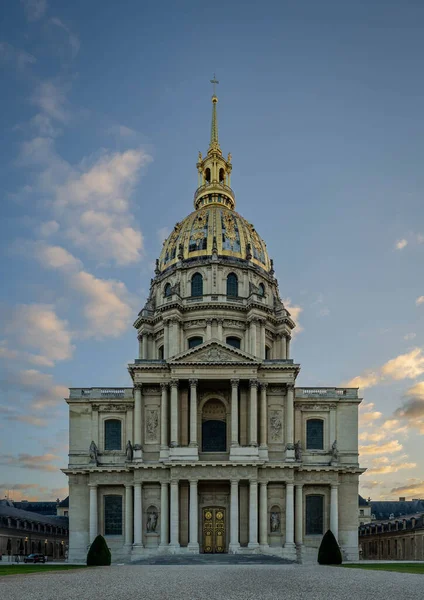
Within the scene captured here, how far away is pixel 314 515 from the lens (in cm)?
6197

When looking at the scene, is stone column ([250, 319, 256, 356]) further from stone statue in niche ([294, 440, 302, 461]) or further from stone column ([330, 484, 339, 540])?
stone column ([330, 484, 339, 540])

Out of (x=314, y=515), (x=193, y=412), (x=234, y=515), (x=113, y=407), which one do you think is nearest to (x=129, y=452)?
(x=113, y=407)

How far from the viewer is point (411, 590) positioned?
23.7m

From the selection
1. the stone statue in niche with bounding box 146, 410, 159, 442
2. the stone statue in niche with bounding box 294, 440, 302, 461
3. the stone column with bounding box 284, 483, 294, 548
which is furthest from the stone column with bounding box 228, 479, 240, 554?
the stone statue in niche with bounding box 146, 410, 159, 442

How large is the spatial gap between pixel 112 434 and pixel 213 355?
1241 cm

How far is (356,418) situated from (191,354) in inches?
665

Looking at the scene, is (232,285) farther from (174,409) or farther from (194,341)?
(174,409)

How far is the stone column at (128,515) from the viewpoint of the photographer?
60031 millimetres

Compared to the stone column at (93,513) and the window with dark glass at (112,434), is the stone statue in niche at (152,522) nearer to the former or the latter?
the stone column at (93,513)

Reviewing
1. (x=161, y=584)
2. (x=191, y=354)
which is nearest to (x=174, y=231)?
(x=191, y=354)

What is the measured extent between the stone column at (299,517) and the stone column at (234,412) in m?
7.21

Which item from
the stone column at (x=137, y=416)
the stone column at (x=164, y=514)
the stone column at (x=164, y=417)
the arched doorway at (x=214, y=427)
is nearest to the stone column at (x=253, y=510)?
the arched doorway at (x=214, y=427)

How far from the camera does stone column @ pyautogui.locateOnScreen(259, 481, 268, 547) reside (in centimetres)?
5875

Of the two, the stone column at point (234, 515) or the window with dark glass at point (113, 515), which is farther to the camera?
the window with dark glass at point (113, 515)
